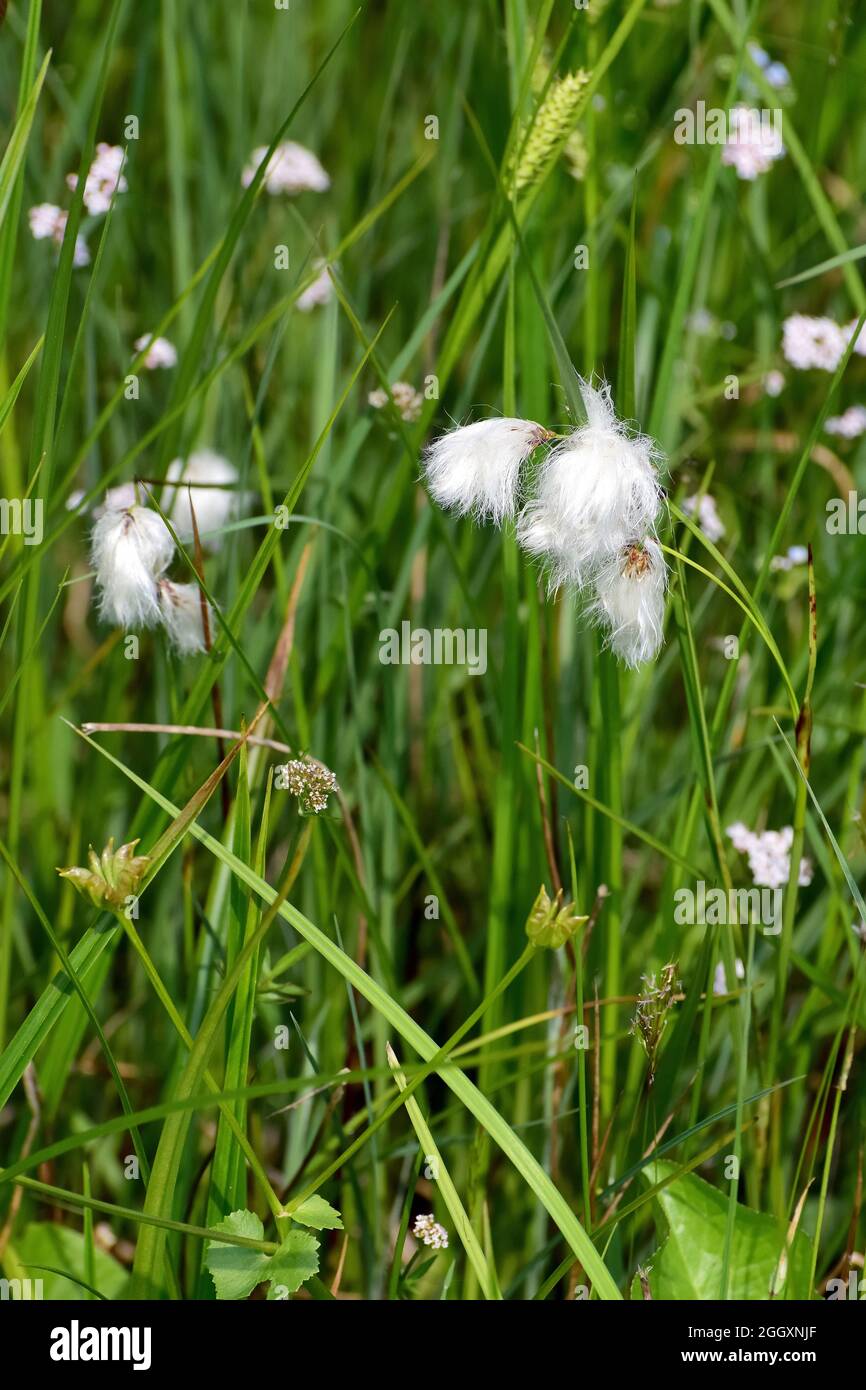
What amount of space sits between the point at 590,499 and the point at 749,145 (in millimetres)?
1489

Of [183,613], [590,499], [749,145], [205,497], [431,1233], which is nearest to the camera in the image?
[590,499]

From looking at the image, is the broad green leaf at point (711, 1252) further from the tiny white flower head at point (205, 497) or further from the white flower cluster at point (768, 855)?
the tiny white flower head at point (205, 497)

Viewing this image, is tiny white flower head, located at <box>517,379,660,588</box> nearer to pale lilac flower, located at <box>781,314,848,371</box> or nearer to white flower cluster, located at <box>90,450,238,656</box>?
white flower cluster, located at <box>90,450,238,656</box>

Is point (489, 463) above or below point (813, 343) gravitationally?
below

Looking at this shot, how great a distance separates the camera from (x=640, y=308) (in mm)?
2318

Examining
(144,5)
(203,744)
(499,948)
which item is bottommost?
(499,948)

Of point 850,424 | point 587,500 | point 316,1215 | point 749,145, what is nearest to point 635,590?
point 587,500

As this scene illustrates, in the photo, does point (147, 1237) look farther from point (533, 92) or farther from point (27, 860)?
point (533, 92)

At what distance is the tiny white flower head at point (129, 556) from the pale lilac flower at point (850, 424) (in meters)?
1.42

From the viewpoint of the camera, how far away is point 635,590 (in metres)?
1.25

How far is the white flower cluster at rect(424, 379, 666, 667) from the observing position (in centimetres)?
118

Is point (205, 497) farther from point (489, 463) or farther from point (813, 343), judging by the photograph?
point (813, 343)
